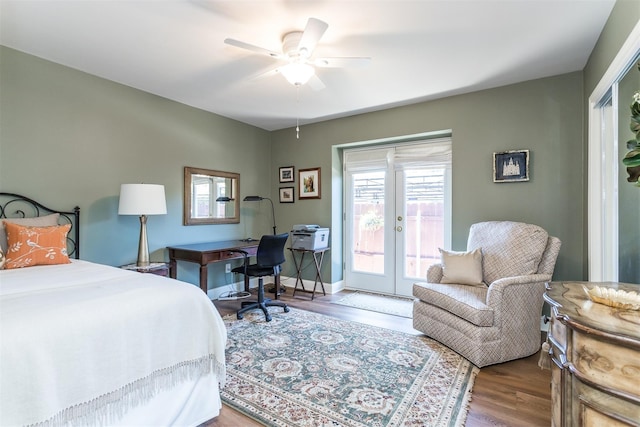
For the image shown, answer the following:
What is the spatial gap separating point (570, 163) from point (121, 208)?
4322 millimetres

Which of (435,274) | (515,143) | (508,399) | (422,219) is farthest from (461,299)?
(515,143)

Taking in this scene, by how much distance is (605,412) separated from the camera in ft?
3.41

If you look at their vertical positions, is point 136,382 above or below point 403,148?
below

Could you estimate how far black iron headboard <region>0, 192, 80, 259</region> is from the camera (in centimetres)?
243

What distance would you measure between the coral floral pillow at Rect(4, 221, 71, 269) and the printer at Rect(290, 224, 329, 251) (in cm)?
250

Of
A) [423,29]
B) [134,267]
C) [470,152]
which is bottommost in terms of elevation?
[134,267]

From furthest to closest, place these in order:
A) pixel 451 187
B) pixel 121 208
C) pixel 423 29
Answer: pixel 451 187, pixel 121 208, pixel 423 29

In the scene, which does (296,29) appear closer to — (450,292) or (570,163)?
(450,292)

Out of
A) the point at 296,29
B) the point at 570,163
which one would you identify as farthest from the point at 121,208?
the point at 570,163

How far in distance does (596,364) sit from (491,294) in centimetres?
130

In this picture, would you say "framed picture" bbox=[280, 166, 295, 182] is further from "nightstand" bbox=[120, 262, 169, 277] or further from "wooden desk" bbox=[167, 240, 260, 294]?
"nightstand" bbox=[120, 262, 169, 277]

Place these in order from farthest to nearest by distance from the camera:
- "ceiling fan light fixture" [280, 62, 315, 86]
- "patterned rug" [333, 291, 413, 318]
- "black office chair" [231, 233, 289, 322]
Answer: "patterned rug" [333, 291, 413, 318], "black office chair" [231, 233, 289, 322], "ceiling fan light fixture" [280, 62, 315, 86]

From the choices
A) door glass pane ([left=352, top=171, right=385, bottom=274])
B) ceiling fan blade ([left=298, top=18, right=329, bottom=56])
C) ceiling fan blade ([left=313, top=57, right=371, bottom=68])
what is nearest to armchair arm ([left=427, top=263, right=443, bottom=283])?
door glass pane ([left=352, top=171, right=385, bottom=274])

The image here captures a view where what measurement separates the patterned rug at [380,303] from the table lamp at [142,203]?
235 cm
